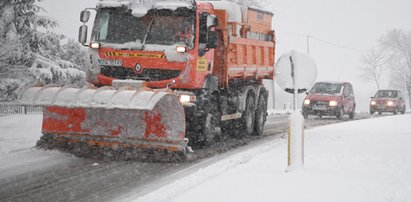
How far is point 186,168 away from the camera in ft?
29.7

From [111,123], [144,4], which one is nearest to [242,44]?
[144,4]

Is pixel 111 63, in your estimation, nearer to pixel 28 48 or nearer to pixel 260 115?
pixel 260 115

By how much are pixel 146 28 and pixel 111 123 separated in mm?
2101

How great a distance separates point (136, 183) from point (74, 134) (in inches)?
111

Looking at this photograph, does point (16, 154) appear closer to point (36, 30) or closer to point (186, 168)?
point (186, 168)

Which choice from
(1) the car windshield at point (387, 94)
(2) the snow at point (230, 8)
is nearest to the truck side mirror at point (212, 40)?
(2) the snow at point (230, 8)

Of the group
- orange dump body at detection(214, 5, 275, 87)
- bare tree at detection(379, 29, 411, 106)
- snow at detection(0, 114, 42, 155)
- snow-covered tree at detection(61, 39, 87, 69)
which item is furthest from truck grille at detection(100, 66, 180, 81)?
bare tree at detection(379, 29, 411, 106)

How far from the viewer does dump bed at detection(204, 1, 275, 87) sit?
1228 cm

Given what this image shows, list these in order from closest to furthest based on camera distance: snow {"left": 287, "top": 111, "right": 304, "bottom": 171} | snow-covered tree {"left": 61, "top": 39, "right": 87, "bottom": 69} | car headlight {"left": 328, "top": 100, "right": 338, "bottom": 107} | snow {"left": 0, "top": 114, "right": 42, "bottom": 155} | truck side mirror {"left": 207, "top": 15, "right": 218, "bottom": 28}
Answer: snow {"left": 287, "top": 111, "right": 304, "bottom": 171}
truck side mirror {"left": 207, "top": 15, "right": 218, "bottom": 28}
snow {"left": 0, "top": 114, "right": 42, "bottom": 155}
car headlight {"left": 328, "top": 100, "right": 338, "bottom": 107}
snow-covered tree {"left": 61, "top": 39, "right": 87, "bottom": 69}

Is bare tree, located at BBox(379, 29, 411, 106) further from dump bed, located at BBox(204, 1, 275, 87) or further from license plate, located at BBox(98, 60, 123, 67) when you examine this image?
license plate, located at BBox(98, 60, 123, 67)

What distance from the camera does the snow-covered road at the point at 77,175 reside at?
689cm

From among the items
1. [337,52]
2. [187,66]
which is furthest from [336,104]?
[337,52]

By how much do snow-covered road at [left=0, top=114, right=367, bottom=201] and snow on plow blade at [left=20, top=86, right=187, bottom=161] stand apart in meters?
0.32

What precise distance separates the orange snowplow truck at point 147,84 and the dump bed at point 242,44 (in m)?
0.03
